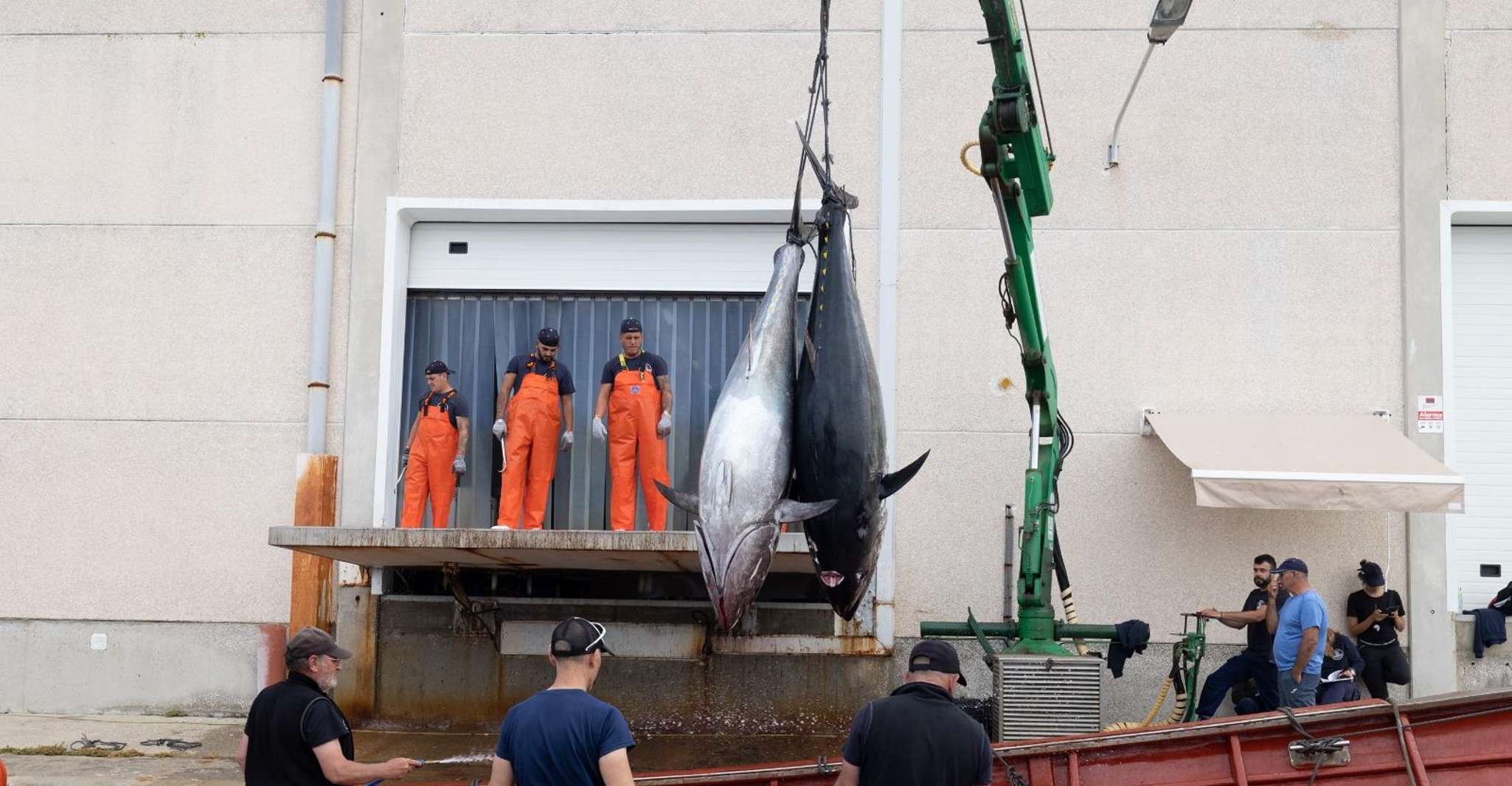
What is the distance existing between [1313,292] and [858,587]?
688cm

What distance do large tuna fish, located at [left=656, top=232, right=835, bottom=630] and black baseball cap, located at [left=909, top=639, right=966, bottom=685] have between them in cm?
63

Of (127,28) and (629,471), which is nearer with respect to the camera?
(629,471)

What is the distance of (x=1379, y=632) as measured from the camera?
31.8ft

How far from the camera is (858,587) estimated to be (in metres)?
5.16

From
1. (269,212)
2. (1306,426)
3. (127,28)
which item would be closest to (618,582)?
(269,212)

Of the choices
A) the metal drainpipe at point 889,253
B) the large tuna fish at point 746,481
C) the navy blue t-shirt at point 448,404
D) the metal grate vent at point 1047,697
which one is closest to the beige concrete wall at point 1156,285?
the metal drainpipe at point 889,253

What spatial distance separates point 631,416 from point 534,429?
2.61ft

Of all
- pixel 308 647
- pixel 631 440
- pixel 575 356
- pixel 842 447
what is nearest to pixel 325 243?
pixel 575 356

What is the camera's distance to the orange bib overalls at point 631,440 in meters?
9.91

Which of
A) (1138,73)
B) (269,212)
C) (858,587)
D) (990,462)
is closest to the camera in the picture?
(858,587)

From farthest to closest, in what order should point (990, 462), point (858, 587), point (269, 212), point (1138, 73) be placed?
point (269, 212) → point (990, 462) → point (1138, 73) → point (858, 587)

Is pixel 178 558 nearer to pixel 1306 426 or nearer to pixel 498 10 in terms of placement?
pixel 498 10

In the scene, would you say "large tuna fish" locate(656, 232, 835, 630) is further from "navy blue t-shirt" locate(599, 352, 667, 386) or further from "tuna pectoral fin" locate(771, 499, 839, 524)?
"navy blue t-shirt" locate(599, 352, 667, 386)

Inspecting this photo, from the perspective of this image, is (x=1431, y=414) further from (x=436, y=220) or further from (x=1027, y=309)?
(x=436, y=220)
